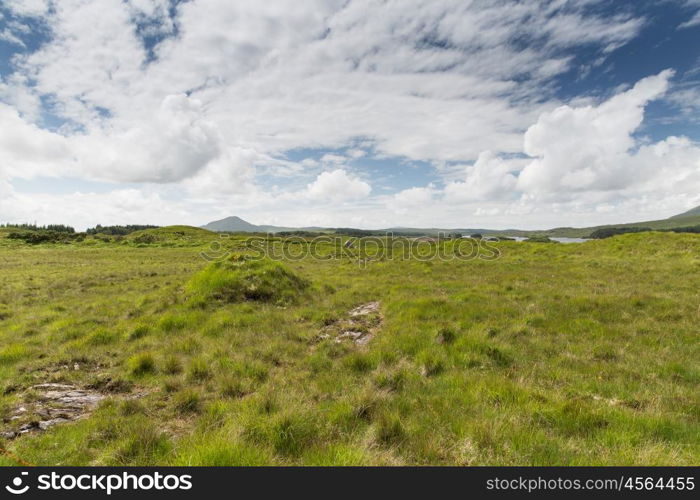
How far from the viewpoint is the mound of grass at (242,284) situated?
47.7 feet

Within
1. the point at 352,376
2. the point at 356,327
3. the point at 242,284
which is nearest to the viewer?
the point at 352,376

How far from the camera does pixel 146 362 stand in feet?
26.8

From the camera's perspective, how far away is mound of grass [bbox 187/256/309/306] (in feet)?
47.7

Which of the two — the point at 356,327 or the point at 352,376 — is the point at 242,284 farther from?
the point at 352,376

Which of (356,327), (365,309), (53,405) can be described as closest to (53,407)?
(53,405)

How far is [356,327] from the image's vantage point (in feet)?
39.1

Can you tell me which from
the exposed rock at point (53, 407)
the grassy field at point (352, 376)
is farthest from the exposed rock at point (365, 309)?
the exposed rock at point (53, 407)

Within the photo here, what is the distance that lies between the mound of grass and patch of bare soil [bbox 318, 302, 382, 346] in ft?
11.8

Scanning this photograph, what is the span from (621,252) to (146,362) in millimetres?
46094

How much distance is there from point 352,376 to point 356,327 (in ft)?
14.6

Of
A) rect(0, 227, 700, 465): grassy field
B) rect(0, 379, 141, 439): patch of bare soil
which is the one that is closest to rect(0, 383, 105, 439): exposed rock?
rect(0, 379, 141, 439): patch of bare soil

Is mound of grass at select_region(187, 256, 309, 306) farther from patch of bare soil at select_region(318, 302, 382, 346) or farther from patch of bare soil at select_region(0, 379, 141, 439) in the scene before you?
patch of bare soil at select_region(0, 379, 141, 439)

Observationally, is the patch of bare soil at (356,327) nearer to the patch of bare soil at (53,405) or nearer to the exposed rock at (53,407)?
the patch of bare soil at (53,405)

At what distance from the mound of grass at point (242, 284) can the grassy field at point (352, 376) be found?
0.31ft
